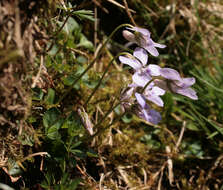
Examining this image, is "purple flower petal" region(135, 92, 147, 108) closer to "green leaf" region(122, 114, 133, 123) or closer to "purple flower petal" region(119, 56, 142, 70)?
"purple flower petal" region(119, 56, 142, 70)

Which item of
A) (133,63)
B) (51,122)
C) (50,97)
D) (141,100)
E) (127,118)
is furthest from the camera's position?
(127,118)

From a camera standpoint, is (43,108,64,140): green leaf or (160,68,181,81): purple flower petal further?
(43,108,64,140): green leaf

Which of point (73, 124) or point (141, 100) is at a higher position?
point (141, 100)

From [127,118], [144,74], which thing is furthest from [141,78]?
[127,118]

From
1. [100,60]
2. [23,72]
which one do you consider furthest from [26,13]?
[100,60]

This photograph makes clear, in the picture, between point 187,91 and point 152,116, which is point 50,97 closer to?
point 152,116

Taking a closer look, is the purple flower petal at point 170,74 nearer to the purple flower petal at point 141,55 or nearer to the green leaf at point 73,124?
the purple flower petal at point 141,55

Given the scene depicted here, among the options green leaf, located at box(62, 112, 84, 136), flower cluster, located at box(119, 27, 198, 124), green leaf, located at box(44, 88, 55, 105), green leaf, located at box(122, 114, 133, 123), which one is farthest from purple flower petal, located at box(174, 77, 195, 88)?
green leaf, located at box(122, 114, 133, 123)

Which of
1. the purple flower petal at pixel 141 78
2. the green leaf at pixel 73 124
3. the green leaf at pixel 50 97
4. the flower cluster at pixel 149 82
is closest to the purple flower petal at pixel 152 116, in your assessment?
the flower cluster at pixel 149 82

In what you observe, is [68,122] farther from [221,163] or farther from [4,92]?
[221,163]
